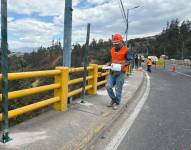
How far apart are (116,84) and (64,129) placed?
2.70m

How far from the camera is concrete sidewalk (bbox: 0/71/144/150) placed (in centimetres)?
512

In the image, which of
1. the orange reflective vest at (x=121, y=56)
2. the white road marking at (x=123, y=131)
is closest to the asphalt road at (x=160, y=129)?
the white road marking at (x=123, y=131)

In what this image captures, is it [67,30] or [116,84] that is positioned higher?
[67,30]

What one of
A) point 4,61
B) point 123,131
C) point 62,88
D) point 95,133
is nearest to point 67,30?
point 62,88

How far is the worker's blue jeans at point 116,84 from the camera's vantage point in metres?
8.40

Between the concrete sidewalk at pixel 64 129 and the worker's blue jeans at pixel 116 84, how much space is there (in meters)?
0.31

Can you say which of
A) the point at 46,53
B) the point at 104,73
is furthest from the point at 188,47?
the point at 104,73

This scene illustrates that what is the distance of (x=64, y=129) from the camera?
20.0 feet

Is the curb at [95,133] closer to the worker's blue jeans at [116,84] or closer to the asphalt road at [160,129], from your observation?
the asphalt road at [160,129]

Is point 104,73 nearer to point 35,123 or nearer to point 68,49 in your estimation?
point 68,49

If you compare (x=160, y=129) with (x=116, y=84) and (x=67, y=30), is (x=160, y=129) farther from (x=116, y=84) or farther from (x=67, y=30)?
(x=67, y=30)

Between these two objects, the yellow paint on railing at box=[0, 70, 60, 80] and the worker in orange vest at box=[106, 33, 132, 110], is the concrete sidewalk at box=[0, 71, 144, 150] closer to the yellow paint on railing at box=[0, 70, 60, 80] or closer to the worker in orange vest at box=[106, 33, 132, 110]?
the worker in orange vest at box=[106, 33, 132, 110]

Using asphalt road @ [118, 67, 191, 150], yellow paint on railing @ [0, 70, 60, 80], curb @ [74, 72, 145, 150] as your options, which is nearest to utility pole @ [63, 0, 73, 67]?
yellow paint on railing @ [0, 70, 60, 80]

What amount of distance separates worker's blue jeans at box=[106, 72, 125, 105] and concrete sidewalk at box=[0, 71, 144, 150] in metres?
0.31
